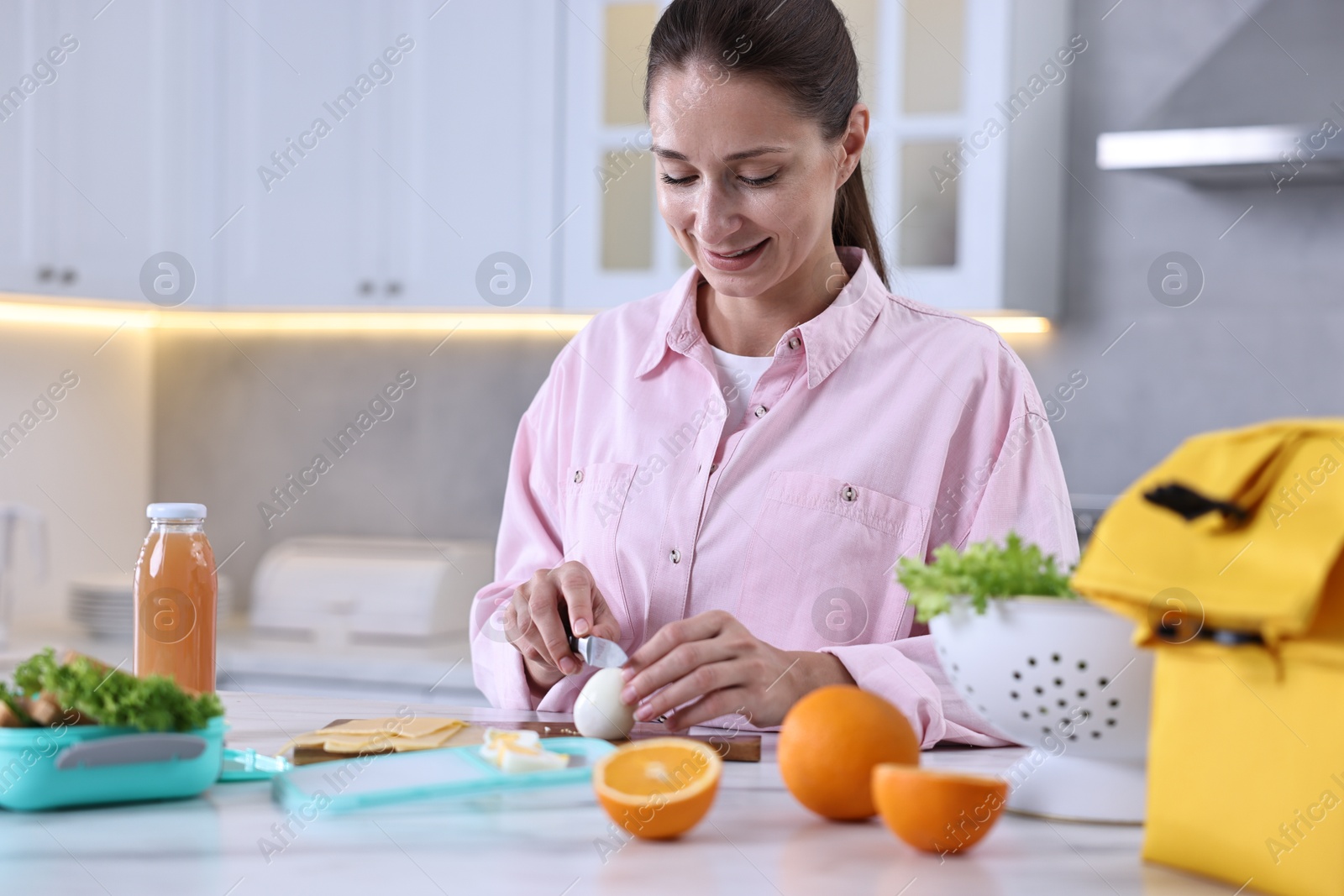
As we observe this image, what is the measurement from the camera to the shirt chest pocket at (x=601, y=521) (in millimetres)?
1498

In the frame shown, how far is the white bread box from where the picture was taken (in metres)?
2.80

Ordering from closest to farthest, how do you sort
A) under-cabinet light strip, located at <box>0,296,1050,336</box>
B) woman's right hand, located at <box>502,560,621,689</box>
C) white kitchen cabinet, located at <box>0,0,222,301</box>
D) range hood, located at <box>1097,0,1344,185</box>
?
woman's right hand, located at <box>502,560,621,689</box>, range hood, located at <box>1097,0,1344,185</box>, white kitchen cabinet, located at <box>0,0,222,301</box>, under-cabinet light strip, located at <box>0,296,1050,336</box>

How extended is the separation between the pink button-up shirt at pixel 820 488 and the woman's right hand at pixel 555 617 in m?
0.07

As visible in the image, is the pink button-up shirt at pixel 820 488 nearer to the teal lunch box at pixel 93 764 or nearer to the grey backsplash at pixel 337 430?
the teal lunch box at pixel 93 764

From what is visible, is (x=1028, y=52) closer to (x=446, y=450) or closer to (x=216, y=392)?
(x=446, y=450)

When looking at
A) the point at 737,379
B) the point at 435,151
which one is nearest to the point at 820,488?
the point at 737,379

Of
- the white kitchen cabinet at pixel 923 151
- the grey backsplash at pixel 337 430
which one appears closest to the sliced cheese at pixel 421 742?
the white kitchen cabinet at pixel 923 151

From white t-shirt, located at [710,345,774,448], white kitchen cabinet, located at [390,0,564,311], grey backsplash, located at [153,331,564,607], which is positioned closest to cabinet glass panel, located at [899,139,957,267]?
white kitchen cabinet, located at [390,0,564,311]

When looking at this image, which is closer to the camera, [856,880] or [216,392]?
[856,880]

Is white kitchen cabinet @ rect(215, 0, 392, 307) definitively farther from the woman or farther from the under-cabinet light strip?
the woman

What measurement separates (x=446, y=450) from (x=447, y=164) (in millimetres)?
716

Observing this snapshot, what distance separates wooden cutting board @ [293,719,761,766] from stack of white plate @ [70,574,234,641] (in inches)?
71.4

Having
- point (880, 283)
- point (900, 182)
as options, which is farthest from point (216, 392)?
point (880, 283)

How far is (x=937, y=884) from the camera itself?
0.78 meters
